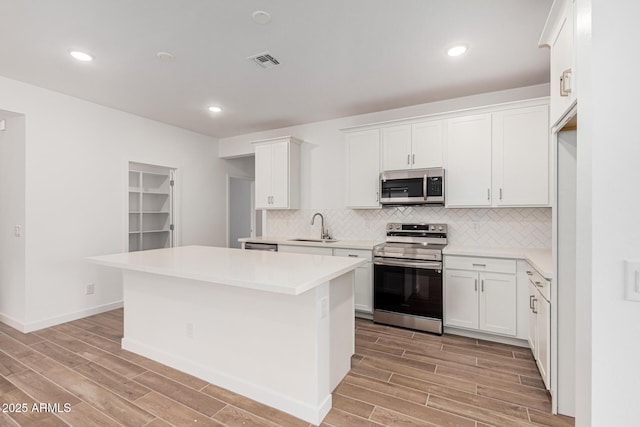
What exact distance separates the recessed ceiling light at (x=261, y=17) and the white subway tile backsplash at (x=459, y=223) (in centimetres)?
263

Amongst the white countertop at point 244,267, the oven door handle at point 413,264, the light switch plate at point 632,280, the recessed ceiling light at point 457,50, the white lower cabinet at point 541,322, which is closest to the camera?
the light switch plate at point 632,280

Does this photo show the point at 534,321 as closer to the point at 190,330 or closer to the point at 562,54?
the point at 562,54

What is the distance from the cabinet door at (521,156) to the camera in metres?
2.94

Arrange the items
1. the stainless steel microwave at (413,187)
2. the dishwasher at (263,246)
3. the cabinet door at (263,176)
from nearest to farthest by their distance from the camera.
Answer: the stainless steel microwave at (413,187) → the dishwasher at (263,246) → the cabinet door at (263,176)

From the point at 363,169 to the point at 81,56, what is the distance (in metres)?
3.05

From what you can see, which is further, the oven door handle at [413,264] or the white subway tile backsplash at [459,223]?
the white subway tile backsplash at [459,223]

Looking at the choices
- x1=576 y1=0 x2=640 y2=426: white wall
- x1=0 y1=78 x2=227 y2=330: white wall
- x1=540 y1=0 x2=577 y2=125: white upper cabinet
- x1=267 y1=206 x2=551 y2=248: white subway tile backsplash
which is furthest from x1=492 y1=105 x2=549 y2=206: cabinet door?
x1=0 y1=78 x2=227 y2=330: white wall

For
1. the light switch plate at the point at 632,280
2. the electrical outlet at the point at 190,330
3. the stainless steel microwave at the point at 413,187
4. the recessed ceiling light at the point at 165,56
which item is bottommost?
the electrical outlet at the point at 190,330

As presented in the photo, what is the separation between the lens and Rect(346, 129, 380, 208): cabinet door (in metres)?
3.77

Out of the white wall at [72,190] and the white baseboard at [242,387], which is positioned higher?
the white wall at [72,190]

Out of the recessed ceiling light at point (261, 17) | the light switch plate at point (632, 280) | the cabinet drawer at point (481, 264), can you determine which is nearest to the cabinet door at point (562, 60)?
the light switch plate at point (632, 280)

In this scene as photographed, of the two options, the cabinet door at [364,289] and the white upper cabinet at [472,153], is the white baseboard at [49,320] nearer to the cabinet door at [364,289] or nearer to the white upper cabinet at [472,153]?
the cabinet door at [364,289]

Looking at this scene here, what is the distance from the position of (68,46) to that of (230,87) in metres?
1.37

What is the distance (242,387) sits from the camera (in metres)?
2.12
